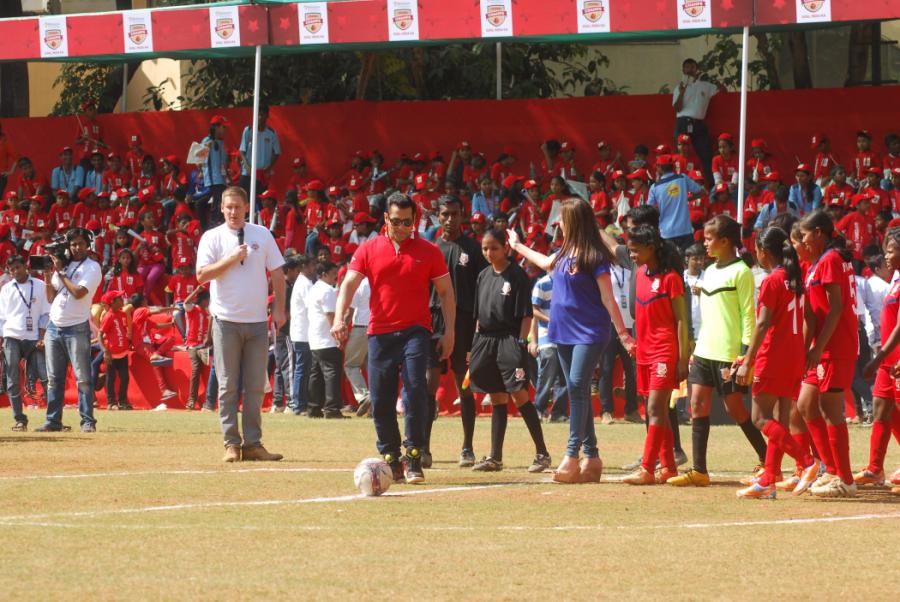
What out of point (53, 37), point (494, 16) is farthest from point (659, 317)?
point (53, 37)

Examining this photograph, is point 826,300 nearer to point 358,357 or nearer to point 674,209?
point 358,357

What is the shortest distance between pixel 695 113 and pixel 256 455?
15.4 meters

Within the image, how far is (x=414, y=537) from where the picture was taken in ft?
28.2

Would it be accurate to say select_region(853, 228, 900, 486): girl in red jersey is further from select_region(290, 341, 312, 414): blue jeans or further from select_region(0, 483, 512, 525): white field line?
select_region(290, 341, 312, 414): blue jeans

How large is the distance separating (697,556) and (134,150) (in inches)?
982

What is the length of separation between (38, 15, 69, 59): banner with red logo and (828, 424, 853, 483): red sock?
61.3 feet

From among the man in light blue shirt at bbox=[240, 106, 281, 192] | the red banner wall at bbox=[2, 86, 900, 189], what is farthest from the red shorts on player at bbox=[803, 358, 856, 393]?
the man in light blue shirt at bbox=[240, 106, 281, 192]

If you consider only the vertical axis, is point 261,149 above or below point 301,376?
above

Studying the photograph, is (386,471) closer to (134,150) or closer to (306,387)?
(306,387)

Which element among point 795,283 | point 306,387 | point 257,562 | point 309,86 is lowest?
point 306,387

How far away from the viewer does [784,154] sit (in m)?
27.5

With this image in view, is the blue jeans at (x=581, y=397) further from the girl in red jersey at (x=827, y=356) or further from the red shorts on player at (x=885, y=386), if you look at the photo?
the red shorts on player at (x=885, y=386)

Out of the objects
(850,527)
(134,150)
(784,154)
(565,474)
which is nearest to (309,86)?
(134,150)

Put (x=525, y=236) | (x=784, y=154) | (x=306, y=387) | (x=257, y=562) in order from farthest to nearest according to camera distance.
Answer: (x=784, y=154)
(x=525, y=236)
(x=306, y=387)
(x=257, y=562)
